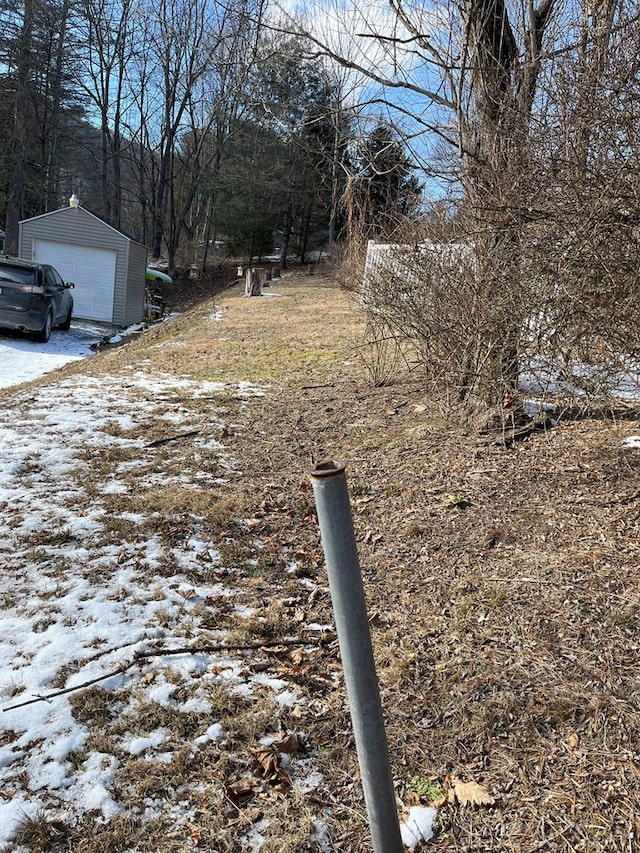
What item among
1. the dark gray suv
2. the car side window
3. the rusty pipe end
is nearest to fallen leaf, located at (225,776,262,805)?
the rusty pipe end

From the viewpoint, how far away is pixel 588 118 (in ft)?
10.1

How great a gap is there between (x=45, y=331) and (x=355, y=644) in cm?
1381

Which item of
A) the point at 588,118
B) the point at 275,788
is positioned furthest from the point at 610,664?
the point at 588,118

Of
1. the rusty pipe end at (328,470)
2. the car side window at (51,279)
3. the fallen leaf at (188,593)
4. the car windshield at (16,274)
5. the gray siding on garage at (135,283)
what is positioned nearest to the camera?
the rusty pipe end at (328,470)

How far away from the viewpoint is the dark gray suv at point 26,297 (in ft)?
40.9

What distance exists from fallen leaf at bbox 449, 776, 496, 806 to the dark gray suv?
13098mm

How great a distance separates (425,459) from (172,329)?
38.0 feet

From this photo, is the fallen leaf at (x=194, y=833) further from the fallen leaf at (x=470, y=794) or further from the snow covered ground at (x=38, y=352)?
the snow covered ground at (x=38, y=352)

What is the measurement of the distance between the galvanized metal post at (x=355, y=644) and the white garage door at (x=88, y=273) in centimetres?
1930

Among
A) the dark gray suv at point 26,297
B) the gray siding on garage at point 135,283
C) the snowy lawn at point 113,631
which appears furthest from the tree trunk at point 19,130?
the snowy lawn at point 113,631

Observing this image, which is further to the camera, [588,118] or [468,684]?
[588,118]

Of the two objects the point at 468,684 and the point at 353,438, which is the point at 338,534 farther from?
the point at 353,438

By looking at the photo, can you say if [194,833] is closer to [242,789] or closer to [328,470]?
[242,789]

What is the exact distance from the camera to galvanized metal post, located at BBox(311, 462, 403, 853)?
4.45ft
